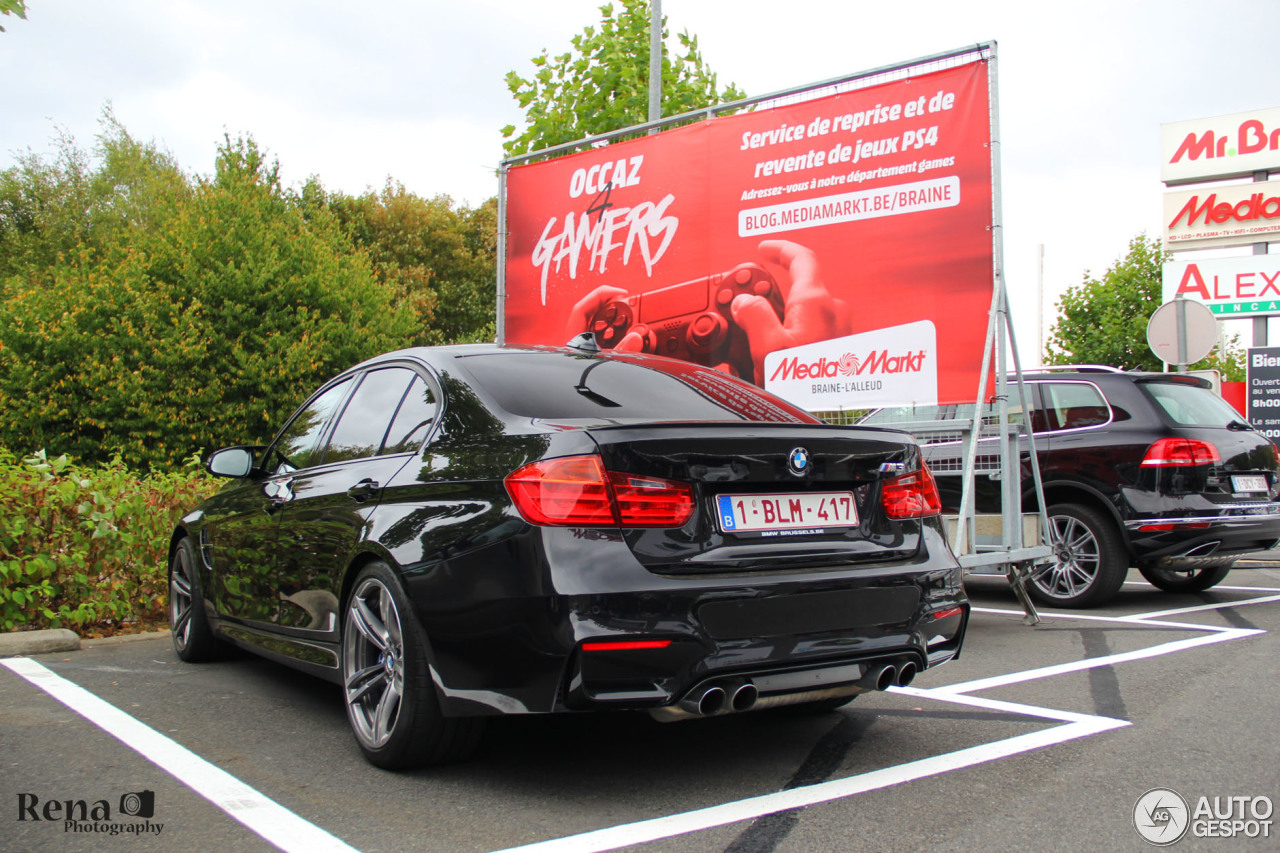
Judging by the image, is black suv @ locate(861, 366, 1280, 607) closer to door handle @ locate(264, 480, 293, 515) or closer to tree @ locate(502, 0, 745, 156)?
door handle @ locate(264, 480, 293, 515)

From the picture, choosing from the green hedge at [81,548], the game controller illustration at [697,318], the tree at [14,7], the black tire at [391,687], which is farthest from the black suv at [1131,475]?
the tree at [14,7]

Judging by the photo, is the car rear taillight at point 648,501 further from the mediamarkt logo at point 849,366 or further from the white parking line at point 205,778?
the mediamarkt logo at point 849,366

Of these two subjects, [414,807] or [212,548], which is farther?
[212,548]

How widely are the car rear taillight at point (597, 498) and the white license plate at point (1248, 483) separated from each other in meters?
6.03

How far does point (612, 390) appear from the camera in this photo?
4051 millimetres

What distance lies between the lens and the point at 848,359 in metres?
7.84

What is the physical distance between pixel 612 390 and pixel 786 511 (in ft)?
2.99

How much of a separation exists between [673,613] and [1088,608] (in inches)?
230

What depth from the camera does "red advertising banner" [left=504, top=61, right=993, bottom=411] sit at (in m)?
7.19

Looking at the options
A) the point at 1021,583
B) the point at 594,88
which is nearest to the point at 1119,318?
the point at 594,88

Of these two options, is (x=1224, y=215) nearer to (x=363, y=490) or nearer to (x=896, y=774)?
(x=896, y=774)

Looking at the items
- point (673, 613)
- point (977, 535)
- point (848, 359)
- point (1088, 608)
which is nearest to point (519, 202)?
point (848, 359)

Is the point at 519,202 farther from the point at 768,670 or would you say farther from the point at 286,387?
the point at 286,387

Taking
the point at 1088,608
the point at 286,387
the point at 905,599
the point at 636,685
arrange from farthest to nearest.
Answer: the point at 286,387, the point at 1088,608, the point at 905,599, the point at 636,685
